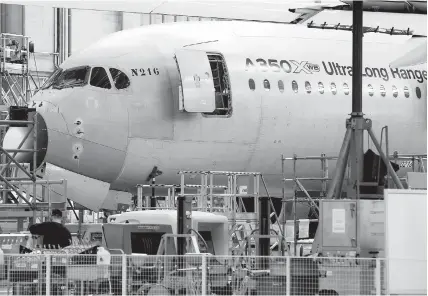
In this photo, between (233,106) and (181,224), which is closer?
(181,224)

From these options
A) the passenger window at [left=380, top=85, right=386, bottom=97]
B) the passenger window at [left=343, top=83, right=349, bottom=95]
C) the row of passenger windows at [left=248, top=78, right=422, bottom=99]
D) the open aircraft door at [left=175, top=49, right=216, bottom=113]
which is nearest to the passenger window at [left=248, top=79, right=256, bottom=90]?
the row of passenger windows at [left=248, top=78, right=422, bottom=99]

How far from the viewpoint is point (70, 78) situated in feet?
88.7

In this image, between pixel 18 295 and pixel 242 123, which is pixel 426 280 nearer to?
pixel 18 295

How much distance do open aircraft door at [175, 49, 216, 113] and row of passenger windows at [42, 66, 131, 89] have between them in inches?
55.0

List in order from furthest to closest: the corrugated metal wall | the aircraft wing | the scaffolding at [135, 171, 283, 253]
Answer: the corrugated metal wall < the aircraft wing < the scaffolding at [135, 171, 283, 253]

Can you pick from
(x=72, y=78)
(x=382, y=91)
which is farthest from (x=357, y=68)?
(x=72, y=78)

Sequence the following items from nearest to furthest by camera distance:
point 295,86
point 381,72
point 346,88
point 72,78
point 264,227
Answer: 1. point 264,227
2. point 72,78
3. point 295,86
4. point 346,88
5. point 381,72

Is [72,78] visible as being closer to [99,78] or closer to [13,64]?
[99,78]

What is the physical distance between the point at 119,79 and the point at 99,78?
1.60ft

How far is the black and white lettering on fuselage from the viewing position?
28422mm

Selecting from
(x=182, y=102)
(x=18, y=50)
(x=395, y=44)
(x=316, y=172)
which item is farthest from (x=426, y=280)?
(x=18, y=50)

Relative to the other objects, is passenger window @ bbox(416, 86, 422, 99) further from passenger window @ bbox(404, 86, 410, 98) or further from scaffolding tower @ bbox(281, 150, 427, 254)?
scaffolding tower @ bbox(281, 150, 427, 254)

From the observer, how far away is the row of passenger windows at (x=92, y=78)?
87.2 ft

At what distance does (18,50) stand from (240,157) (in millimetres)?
16518
